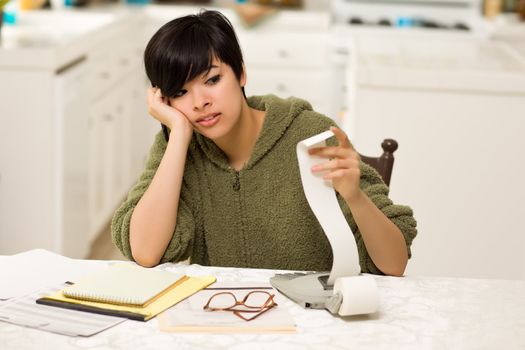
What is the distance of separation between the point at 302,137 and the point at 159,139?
0.99ft

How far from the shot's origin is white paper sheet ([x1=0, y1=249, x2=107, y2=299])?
152 cm

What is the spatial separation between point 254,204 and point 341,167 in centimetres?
40

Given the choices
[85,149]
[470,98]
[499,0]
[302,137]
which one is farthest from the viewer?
[499,0]

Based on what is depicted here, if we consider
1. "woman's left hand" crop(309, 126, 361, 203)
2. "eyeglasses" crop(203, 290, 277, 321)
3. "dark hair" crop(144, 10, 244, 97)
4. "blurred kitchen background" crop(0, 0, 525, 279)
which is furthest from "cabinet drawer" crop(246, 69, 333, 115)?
"eyeglasses" crop(203, 290, 277, 321)

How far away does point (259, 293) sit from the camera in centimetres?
149

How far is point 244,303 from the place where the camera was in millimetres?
1437

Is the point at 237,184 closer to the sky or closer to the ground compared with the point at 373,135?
closer to the sky

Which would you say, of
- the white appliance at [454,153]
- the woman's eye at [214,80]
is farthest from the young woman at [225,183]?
the white appliance at [454,153]

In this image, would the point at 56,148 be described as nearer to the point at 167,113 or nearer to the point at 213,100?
the point at 167,113

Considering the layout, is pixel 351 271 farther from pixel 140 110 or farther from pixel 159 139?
pixel 140 110

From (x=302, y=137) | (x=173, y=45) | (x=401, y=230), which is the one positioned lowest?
(x=401, y=230)

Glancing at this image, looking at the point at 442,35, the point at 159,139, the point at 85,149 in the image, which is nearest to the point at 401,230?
the point at 159,139

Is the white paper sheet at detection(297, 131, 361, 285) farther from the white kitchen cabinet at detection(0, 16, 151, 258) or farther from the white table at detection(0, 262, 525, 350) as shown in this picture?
the white kitchen cabinet at detection(0, 16, 151, 258)

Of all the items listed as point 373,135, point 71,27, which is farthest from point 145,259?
point 71,27
